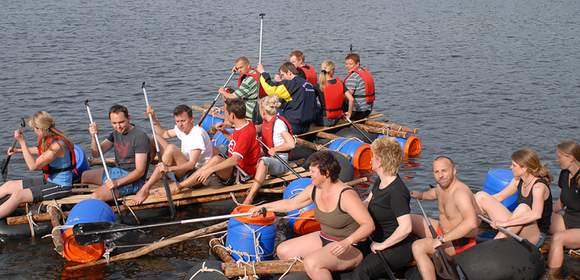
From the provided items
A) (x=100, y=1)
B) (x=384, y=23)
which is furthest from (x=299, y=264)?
(x=100, y=1)

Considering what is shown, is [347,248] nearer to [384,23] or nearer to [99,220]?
[99,220]

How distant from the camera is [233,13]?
38.8m

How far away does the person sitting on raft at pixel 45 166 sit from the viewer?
1025cm

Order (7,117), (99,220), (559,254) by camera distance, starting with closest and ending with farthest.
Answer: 1. (559,254)
2. (99,220)
3. (7,117)

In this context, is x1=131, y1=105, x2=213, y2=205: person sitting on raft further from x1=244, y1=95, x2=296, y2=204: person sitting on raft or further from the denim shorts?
x1=244, y1=95, x2=296, y2=204: person sitting on raft

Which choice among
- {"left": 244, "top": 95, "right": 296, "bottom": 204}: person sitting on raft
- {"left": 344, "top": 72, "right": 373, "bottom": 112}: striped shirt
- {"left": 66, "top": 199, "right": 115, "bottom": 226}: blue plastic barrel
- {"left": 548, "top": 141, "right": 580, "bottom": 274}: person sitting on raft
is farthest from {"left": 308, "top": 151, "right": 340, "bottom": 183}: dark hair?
{"left": 344, "top": 72, "right": 373, "bottom": 112}: striped shirt

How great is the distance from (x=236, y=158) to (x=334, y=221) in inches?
138

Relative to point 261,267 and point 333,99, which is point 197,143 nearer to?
point 261,267

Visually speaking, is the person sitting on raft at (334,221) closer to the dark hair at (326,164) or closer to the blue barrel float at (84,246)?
the dark hair at (326,164)

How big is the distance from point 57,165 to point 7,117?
8.77 meters

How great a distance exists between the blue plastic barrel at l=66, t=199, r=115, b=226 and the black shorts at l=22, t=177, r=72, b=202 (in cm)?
105

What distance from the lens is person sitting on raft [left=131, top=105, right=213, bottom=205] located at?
35.5ft

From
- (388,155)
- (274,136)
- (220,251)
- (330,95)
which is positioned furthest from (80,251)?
(330,95)

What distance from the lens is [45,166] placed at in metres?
10.6
